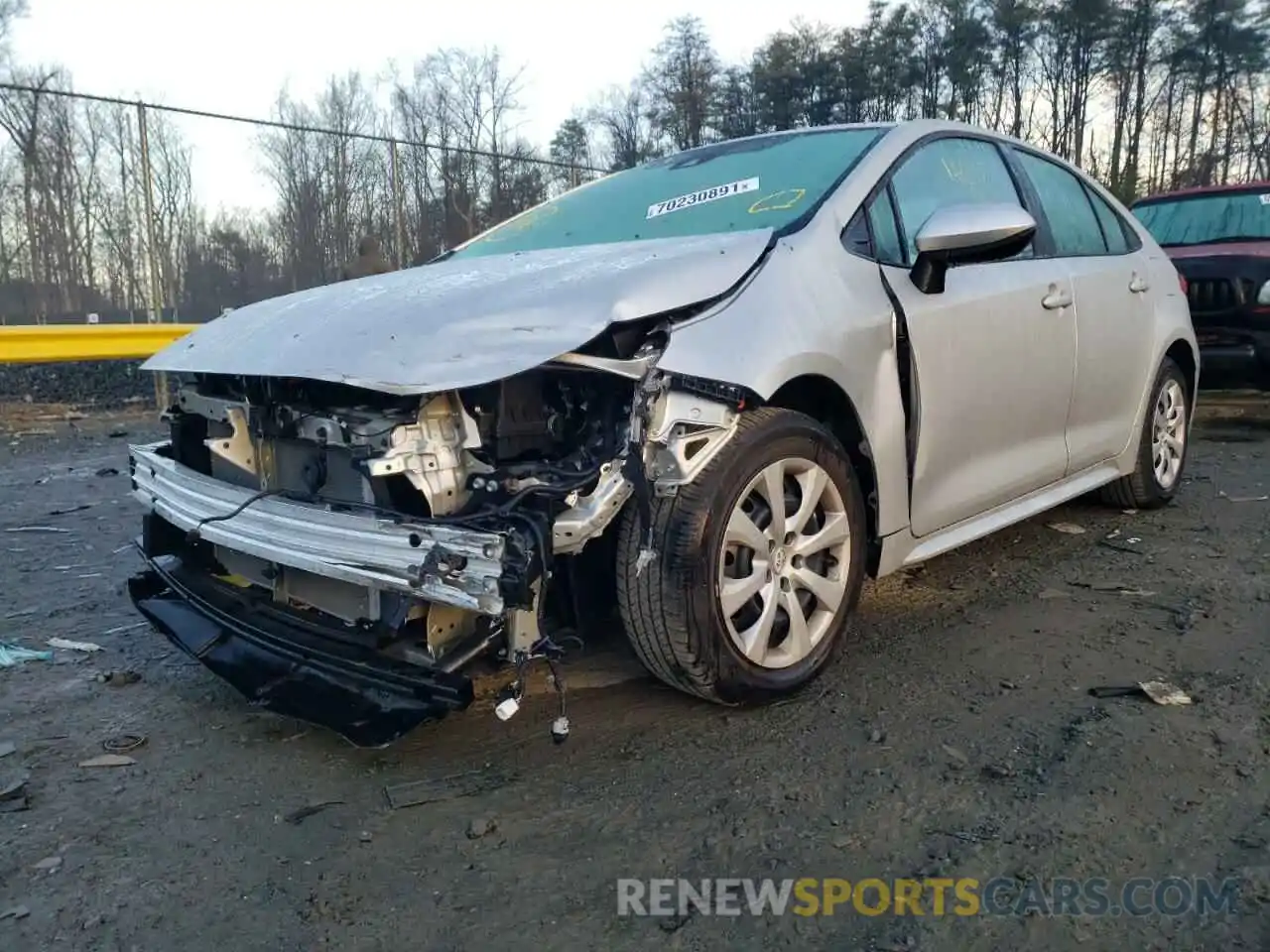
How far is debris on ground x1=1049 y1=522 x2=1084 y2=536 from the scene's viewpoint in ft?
15.1

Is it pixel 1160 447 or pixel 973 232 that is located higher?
pixel 973 232

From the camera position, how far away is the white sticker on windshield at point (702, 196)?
3.29 metres

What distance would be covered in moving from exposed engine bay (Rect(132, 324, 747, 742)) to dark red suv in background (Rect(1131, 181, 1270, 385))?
19.3 ft

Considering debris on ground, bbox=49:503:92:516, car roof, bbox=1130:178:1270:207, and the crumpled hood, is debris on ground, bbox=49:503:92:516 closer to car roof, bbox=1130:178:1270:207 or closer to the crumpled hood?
the crumpled hood

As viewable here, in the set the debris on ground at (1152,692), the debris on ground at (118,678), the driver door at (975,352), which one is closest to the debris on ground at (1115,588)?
the driver door at (975,352)

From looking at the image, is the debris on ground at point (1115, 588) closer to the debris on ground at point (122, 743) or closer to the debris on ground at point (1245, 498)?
the debris on ground at point (1245, 498)

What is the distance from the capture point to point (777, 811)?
2211 millimetres

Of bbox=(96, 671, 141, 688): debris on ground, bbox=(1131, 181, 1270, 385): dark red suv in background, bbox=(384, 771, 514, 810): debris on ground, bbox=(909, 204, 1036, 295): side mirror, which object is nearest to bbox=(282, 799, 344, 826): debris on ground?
bbox=(384, 771, 514, 810): debris on ground

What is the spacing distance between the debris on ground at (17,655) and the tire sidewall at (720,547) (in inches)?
93.2

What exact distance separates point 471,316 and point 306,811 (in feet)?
4.04

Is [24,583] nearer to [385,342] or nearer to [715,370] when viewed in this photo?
[385,342]

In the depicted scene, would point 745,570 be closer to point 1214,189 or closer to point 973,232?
point 973,232

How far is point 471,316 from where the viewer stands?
2.40 m

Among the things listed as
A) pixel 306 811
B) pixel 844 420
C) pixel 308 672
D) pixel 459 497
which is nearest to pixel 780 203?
pixel 844 420
